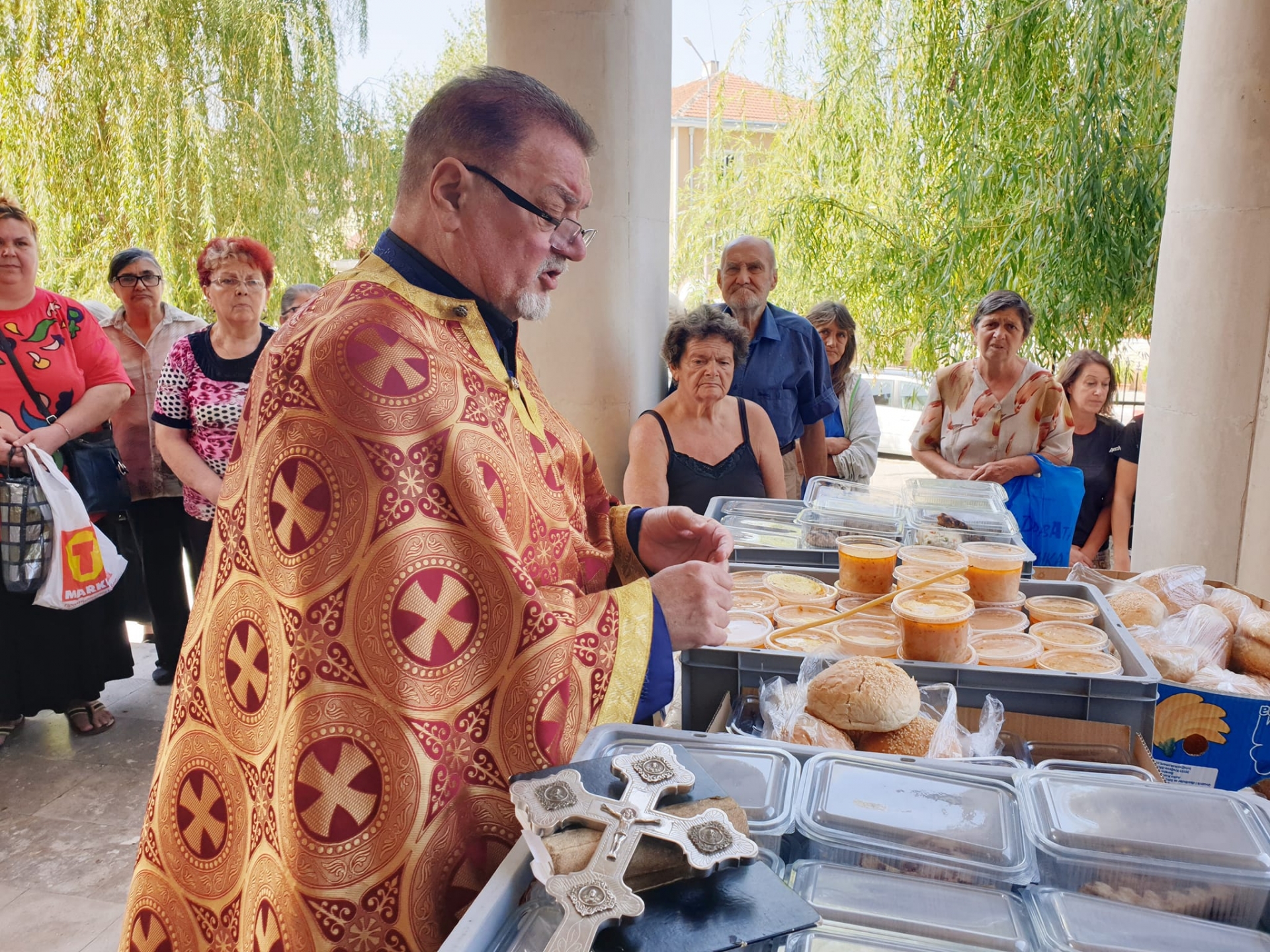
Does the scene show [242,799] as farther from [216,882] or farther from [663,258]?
[663,258]

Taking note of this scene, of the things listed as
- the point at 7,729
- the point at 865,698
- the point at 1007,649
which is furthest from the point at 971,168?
the point at 7,729

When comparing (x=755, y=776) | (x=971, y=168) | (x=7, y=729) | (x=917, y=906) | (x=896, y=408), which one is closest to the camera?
(x=917, y=906)

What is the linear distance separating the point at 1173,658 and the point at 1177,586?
566 mm

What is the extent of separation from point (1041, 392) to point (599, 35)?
245 cm

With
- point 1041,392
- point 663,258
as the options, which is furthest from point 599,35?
point 1041,392

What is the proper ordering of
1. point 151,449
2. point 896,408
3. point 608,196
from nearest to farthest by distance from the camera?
point 608,196, point 151,449, point 896,408

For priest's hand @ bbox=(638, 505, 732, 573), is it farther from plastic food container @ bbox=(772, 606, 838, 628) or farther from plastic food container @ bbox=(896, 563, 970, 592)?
plastic food container @ bbox=(896, 563, 970, 592)

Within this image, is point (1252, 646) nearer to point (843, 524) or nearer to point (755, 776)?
point (843, 524)

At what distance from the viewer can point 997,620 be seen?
7.27 ft

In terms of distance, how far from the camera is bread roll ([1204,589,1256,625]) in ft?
8.13

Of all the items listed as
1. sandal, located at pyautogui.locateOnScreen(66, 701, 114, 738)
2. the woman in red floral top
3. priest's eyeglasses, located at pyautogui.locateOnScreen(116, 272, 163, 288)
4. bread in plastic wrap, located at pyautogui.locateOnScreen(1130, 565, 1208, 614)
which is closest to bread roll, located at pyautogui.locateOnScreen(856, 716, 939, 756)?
bread in plastic wrap, located at pyautogui.locateOnScreen(1130, 565, 1208, 614)

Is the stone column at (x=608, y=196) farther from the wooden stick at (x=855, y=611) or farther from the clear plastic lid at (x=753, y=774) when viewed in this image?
the clear plastic lid at (x=753, y=774)

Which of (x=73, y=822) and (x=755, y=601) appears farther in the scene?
(x=73, y=822)

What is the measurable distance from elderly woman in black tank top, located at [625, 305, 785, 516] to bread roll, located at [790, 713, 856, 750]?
1.93 meters
